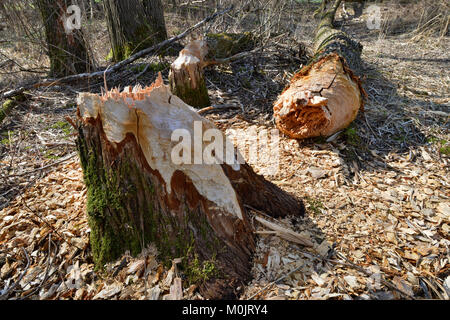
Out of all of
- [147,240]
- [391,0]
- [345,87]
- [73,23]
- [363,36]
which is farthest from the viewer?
[391,0]

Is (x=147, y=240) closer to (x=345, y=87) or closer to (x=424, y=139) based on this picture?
(x=345, y=87)

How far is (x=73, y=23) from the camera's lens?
196 inches

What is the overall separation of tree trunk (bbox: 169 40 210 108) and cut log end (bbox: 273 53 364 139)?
50.4 inches

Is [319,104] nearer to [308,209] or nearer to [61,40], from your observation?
[308,209]

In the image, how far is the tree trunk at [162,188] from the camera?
5.22ft

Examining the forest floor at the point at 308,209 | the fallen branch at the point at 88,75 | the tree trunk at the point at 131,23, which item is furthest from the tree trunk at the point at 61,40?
the forest floor at the point at 308,209

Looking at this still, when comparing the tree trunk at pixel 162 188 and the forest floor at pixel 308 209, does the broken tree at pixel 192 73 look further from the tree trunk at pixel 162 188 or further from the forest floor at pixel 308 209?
the tree trunk at pixel 162 188

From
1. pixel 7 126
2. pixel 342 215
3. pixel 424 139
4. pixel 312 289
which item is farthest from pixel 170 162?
pixel 7 126

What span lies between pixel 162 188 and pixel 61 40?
512 cm

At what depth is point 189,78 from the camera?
3887 millimetres

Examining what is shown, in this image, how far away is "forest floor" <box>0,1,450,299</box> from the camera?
1780 mm

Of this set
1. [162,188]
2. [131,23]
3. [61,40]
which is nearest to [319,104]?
[162,188]

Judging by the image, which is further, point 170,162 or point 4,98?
point 4,98
